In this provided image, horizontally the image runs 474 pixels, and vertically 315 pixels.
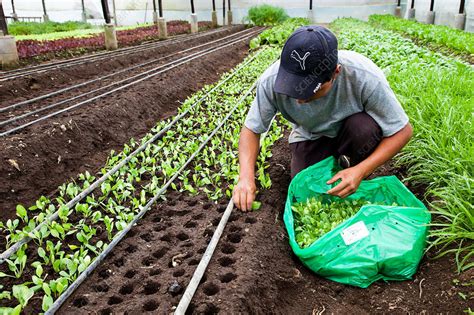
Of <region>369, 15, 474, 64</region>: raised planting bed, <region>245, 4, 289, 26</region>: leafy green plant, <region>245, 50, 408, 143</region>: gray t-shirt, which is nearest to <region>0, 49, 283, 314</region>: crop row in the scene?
<region>245, 50, 408, 143</region>: gray t-shirt

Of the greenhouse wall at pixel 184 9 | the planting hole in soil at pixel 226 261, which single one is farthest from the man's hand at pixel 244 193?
the greenhouse wall at pixel 184 9

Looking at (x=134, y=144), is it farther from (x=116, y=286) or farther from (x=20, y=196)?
(x=116, y=286)

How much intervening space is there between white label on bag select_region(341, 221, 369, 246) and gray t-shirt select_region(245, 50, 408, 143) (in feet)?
1.84

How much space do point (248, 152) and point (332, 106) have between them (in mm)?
557

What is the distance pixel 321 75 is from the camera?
6.40ft

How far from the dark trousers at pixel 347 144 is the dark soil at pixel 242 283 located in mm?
465

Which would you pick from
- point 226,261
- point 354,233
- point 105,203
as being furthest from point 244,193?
point 105,203

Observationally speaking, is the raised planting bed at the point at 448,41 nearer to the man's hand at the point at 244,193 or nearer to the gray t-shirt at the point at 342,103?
the gray t-shirt at the point at 342,103

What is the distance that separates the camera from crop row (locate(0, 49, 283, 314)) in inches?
84.8

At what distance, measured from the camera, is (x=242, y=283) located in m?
1.91

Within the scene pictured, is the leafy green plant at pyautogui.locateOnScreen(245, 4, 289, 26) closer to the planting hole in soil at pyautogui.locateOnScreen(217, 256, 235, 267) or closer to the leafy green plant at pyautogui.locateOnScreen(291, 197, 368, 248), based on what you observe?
the leafy green plant at pyautogui.locateOnScreen(291, 197, 368, 248)

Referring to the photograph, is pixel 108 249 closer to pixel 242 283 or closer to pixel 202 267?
pixel 202 267

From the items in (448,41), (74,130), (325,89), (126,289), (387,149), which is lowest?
(126,289)

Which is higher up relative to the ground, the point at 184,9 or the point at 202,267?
the point at 184,9
